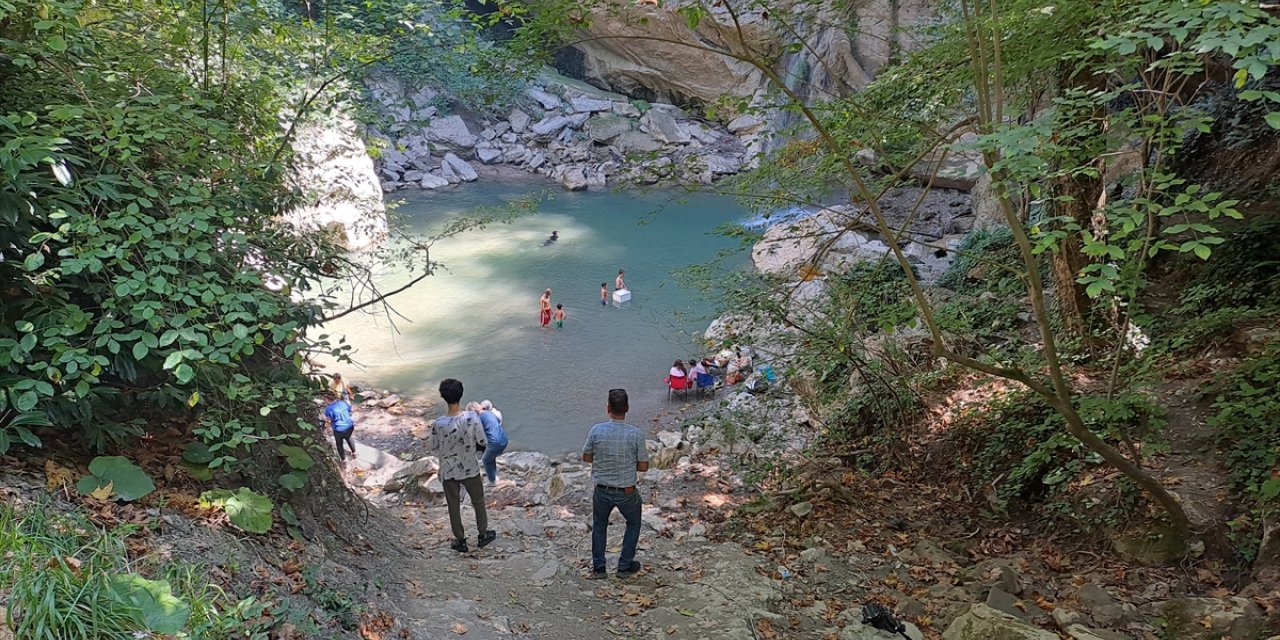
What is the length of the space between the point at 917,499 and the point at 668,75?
104 feet

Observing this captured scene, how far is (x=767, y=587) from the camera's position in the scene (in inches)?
166

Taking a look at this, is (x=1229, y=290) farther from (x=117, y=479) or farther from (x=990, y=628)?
(x=117, y=479)

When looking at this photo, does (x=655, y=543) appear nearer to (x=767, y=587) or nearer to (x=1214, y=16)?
(x=767, y=587)

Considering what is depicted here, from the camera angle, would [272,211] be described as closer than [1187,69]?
No

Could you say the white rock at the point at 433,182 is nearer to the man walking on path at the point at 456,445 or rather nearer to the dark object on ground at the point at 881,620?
the man walking on path at the point at 456,445

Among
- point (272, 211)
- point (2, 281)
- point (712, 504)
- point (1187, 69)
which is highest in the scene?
point (1187, 69)

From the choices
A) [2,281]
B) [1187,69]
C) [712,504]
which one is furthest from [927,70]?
[2,281]

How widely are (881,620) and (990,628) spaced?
0.65 m

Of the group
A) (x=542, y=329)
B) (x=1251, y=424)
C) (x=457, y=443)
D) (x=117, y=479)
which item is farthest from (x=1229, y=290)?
(x=542, y=329)

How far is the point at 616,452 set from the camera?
432cm

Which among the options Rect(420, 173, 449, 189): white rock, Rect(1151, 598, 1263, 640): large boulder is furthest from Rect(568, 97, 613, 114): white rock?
Rect(1151, 598, 1263, 640): large boulder

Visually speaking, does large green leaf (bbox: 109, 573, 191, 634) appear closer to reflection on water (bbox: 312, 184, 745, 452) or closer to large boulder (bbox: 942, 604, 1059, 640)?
large boulder (bbox: 942, 604, 1059, 640)

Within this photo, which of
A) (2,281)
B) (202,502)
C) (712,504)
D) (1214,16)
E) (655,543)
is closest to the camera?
A: (1214,16)

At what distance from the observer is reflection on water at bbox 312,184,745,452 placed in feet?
39.3
